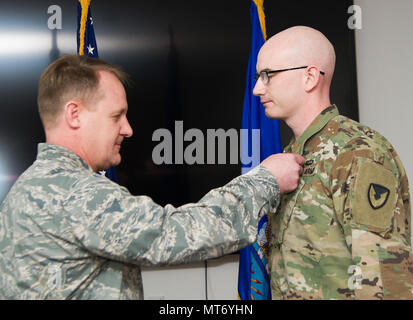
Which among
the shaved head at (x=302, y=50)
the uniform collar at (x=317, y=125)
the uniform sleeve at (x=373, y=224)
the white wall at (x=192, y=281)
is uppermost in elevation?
the shaved head at (x=302, y=50)

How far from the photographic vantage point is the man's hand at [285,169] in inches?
47.3

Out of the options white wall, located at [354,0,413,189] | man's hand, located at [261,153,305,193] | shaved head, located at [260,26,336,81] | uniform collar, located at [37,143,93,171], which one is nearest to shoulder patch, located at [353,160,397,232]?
man's hand, located at [261,153,305,193]

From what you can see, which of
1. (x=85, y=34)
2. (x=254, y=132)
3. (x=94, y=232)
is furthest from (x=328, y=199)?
(x=85, y=34)

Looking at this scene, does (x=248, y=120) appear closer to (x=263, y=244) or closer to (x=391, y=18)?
(x=263, y=244)

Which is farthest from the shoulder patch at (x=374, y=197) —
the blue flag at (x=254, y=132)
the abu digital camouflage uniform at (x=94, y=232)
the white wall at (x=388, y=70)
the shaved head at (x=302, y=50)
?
the white wall at (x=388, y=70)

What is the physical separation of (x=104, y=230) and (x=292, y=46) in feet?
2.99

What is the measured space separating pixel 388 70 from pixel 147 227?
8.96ft

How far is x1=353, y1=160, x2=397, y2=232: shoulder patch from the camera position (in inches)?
44.1

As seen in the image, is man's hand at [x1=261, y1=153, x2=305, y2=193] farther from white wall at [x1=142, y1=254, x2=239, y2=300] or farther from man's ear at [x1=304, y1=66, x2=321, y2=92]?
white wall at [x1=142, y1=254, x2=239, y2=300]

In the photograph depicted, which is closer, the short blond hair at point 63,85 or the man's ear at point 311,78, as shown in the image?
the short blond hair at point 63,85

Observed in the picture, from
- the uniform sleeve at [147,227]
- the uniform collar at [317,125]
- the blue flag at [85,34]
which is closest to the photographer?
the uniform sleeve at [147,227]

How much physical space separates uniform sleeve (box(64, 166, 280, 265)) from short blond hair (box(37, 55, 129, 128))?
0.30 m

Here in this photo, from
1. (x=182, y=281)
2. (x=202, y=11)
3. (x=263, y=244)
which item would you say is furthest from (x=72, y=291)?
(x=202, y=11)

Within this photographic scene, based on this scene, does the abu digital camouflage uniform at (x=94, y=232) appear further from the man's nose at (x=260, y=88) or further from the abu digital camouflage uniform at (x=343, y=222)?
the man's nose at (x=260, y=88)
